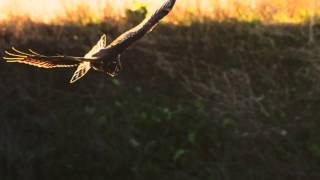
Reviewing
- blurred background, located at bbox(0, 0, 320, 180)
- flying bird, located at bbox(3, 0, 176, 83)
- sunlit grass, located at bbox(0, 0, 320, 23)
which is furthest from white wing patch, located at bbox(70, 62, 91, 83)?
sunlit grass, located at bbox(0, 0, 320, 23)

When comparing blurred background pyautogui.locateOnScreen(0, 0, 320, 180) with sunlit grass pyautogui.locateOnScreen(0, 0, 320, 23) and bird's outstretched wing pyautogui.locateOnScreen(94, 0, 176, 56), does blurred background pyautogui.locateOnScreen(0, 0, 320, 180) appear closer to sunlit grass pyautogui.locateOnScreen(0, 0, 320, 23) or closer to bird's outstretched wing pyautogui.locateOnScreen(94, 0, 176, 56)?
sunlit grass pyautogui.locateOnScreen(0, 0, 320, 23)

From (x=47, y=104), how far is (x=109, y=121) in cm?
50

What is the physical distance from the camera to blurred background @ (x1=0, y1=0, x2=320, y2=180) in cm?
528

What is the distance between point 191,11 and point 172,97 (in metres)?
0.77

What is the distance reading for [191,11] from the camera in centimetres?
595

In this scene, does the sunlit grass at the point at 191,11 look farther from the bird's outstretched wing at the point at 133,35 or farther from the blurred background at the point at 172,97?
the bird's outstretched wing at the point at 133,35

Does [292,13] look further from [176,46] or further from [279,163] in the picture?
[279,163]

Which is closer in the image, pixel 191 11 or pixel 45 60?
pixel 45 60

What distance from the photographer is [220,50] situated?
19.0ft

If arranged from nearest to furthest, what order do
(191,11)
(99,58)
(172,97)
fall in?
(99,58), (172,97), (191,11)

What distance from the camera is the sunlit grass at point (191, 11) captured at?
19.4ft

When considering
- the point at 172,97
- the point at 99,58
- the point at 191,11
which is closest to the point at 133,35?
the point at 99,58

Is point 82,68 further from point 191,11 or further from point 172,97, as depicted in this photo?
point 191,11

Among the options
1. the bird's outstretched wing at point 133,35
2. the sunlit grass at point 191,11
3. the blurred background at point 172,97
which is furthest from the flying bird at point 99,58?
the sunlit grass at point 191,11
